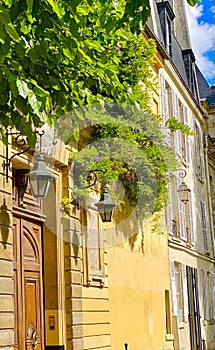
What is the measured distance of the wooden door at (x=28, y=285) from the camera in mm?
9266

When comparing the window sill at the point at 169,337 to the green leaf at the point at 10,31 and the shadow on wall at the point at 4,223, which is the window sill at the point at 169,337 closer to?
the shadow on wall at the point at 4,223

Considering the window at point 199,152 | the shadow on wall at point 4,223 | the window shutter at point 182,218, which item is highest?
the window at point 199,152

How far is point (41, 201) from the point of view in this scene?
10.4 meters

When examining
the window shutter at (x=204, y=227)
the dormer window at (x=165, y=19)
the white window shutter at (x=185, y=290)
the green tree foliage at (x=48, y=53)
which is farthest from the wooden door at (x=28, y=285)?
the window shutter at (x=204, y=227)

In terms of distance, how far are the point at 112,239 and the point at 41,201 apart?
2619 mm

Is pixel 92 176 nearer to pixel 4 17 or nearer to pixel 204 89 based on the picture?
pixel 4 17

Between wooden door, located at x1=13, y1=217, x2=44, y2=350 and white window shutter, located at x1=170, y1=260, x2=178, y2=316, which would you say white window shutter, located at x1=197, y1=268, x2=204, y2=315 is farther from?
wooden door, located at x1=13, y1=217, x2=44, y2=350

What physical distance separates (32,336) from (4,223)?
74.8 inches

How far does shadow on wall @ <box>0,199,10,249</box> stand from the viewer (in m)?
8.34

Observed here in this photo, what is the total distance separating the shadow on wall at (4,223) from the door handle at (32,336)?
1644mm

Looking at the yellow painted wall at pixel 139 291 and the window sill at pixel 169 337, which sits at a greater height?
the yellow painted wall at pixel 139 291

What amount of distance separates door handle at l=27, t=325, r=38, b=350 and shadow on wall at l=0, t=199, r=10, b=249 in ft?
5.39

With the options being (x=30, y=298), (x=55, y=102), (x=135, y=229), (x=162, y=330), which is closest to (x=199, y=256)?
(x=162, y=330)

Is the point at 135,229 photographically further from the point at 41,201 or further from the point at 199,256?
the point at 199,256
